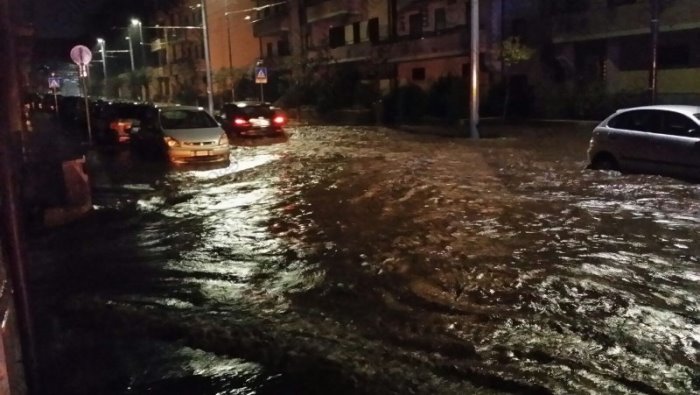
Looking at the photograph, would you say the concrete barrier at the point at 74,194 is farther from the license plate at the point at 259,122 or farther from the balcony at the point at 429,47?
the balcony at the point at 429,47

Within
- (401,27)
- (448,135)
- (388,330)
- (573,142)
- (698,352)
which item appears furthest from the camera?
(401,27)

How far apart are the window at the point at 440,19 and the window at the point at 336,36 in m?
11.5

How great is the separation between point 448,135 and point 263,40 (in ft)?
135

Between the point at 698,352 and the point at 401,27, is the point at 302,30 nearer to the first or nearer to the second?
the point at 401,27

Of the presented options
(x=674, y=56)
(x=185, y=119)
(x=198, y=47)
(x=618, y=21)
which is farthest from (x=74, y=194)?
(x=198, y=47)

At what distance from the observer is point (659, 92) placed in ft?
108

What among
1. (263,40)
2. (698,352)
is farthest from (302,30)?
(698,352)

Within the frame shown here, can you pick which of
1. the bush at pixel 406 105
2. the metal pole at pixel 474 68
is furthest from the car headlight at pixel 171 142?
the bush at pixel 406 105

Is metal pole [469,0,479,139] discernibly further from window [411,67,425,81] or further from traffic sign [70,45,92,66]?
window [411,67,425,81]

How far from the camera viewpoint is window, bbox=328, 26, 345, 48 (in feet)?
180

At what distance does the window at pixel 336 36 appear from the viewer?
54906 millimetres

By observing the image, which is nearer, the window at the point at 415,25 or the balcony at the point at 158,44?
the window at the point at 415,25

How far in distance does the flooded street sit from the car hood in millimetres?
4108

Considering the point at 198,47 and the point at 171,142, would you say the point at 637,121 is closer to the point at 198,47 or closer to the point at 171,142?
the point at 171,142
